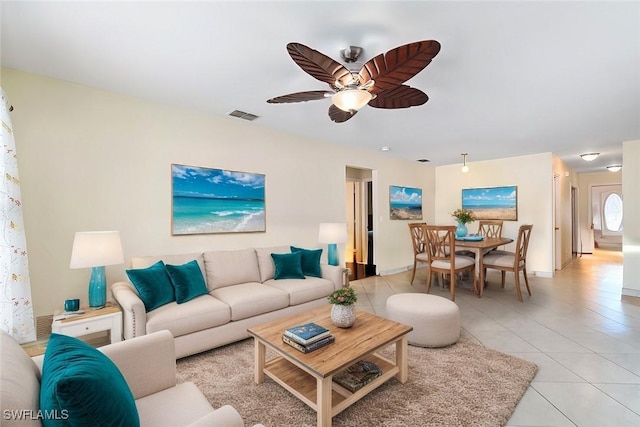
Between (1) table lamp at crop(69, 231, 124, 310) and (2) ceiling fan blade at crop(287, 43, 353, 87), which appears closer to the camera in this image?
(2) ceiling fan blade at crop(287, 43, 353, 87)

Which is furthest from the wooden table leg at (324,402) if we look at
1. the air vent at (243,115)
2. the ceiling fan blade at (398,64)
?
the air vent at (243,115)

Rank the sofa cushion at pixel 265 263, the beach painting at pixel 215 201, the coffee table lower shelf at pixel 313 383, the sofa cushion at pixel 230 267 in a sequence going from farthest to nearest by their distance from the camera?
the sofa cushion at pixel 265 263 → the beach painting at pixel 215 201 → the sofa cushion at pixel 230 267 → the coffee table lower shelf at pixel 313 383

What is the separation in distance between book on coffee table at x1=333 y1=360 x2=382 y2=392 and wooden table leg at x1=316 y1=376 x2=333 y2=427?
Result: 0.91 feet

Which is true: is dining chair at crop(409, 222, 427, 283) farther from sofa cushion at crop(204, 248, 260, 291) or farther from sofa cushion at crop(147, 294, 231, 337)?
sofa cushion at crop(147, 294, 231, 337)

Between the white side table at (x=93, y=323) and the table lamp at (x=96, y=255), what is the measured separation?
13cm

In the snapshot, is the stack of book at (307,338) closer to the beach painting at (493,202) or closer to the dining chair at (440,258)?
the dining chair at (440,258)

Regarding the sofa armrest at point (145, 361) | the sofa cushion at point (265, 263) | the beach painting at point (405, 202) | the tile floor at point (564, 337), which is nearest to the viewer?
the sofa armrest at point (145, 361)

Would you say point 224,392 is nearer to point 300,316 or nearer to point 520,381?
point 300,316

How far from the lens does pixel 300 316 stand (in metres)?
2.32

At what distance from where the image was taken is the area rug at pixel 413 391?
1.72 metres

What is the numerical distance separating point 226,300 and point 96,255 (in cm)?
111

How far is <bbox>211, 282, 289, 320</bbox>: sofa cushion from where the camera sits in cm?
267

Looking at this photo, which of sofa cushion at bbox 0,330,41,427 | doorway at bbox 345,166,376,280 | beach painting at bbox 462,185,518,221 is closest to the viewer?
sofa cushion at bbox 0,330,41,427

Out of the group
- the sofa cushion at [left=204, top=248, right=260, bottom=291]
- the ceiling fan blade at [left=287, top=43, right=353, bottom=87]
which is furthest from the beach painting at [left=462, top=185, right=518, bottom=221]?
the ceiling fan blade at [left=287, top=43, right=353, bottom=87]
